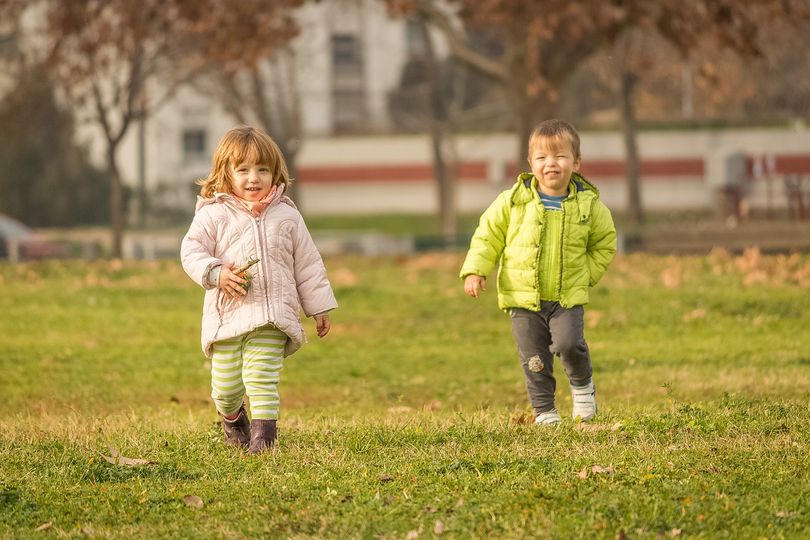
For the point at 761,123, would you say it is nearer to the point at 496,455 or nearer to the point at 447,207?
the point at 447,207

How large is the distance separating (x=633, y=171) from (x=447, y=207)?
5.08m

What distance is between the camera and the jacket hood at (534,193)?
788 centimetres

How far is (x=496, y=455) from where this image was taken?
6.53 metres

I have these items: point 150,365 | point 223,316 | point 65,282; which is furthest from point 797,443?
point 65,282

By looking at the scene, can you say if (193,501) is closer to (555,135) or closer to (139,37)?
(555,135)

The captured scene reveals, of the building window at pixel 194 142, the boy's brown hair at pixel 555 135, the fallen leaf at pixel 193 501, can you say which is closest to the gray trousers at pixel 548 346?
the boy's brown hair at pixel 555 135

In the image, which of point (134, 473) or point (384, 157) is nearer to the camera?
point (134, 473)

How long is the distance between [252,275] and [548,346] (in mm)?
1813

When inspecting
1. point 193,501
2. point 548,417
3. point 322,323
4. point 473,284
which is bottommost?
point 548,417

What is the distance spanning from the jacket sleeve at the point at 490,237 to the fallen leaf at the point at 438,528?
2539mm

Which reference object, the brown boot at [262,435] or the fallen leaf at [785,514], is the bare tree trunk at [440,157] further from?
the fallen leaf at [785,514]

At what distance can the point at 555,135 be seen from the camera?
25.5ft

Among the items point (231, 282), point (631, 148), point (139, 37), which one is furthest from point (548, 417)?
point (631, 148)

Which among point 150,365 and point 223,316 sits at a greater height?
point 223,316
